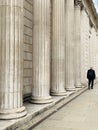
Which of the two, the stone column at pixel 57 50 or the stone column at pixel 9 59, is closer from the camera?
the stone column at pixel 9 59

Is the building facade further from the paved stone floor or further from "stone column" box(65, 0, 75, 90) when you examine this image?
the paved stone floor

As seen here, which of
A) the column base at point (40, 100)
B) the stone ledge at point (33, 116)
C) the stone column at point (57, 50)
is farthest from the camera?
the stone column at point (57, 50)

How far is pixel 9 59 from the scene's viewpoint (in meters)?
10.1

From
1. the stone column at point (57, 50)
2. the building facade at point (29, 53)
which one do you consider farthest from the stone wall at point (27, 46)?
the stone column at point (57, 50)

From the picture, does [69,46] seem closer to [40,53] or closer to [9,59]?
[40,53]

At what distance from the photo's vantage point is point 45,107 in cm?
1297

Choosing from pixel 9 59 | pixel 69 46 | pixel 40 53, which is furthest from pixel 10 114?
pixel 69 46

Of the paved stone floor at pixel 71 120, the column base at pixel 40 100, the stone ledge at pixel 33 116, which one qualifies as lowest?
the paved stone floor at pixel 71 120

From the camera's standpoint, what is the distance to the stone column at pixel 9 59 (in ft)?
33.0

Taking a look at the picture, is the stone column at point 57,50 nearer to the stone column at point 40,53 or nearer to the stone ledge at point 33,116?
the stone ledge at point 33,116

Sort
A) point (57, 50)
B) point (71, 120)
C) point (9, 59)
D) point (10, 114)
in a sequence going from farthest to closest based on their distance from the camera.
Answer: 1. point (57, 50)
2. point (71, 120)
3. point (9, 59)
4. point (10, 114)

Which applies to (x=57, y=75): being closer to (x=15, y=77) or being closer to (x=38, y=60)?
(x=38, y=60)

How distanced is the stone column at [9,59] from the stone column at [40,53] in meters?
3.51

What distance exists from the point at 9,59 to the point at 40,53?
3828 mm
